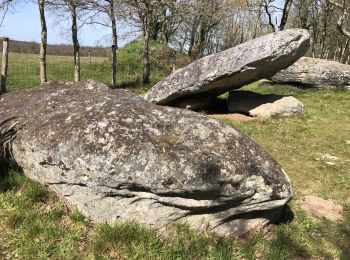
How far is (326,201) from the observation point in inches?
260

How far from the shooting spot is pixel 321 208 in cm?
625

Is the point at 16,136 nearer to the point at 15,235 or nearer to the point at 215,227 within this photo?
the point at 15,235

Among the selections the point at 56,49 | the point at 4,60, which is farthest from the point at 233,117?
the point at 56,49

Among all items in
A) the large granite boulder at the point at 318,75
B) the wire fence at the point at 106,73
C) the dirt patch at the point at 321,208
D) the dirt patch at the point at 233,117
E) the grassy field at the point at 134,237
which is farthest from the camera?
the wire fence at the point at 106,73

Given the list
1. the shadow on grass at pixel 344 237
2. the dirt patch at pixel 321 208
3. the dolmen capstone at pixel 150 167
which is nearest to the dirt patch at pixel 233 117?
the dirt patch at pixel 321 208

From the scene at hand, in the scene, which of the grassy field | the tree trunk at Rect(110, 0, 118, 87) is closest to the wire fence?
the tree trunk at Rect(110, 0, 118, 87)

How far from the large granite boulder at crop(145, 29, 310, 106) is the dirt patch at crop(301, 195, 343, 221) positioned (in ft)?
19.6

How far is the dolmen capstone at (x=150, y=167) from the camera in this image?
15.1 feet

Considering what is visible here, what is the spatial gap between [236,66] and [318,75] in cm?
754

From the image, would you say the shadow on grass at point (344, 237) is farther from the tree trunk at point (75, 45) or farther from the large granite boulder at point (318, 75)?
the tree trunk at point (75, 45)

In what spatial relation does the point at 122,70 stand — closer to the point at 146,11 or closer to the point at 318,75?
the point at 146,11

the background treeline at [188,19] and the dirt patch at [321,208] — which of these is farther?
the background treeline at [188,19]

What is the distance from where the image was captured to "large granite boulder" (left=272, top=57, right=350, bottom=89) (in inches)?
703

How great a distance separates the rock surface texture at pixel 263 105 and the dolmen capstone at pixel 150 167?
786cm
